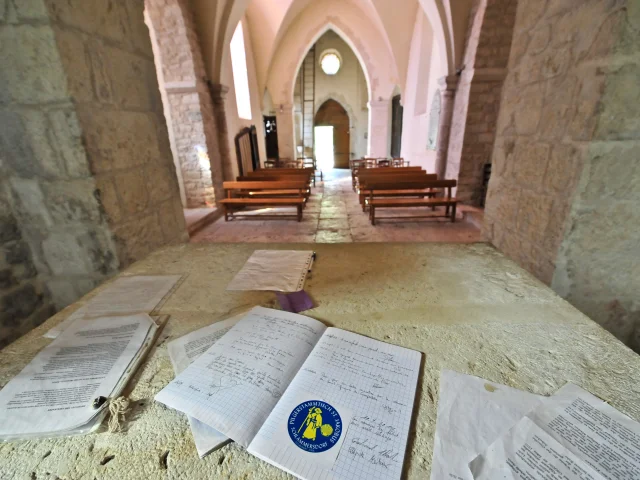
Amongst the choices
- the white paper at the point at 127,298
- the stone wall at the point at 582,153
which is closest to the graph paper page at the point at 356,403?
the white paper at the point at 127,298

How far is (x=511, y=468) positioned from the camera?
1.66ft

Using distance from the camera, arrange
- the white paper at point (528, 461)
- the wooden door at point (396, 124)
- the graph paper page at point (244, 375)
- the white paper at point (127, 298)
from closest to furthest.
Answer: the white paper at point (528, 461) → the graph paper page at point (244, 375) → the white paper at point (127, 298) → the wooden door at point (396, 124)

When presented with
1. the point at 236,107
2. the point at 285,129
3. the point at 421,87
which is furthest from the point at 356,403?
the point at 285,129

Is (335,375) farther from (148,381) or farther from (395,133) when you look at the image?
(395,133)

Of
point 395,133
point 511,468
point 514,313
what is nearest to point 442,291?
point 514,313

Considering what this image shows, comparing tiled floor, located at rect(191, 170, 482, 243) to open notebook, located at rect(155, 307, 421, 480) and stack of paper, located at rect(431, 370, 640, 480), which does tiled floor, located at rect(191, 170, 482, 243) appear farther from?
stack of paper, located at rect(431, 370, 640, 480)

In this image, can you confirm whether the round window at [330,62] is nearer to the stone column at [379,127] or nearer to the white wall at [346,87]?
the white wall at [346,87]

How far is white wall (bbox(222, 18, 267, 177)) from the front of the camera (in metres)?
6.62

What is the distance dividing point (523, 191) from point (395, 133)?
40.3 feet

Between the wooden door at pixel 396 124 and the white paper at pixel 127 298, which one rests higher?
the wooden door at pixel 396 124

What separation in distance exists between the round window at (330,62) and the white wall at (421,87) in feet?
21.1

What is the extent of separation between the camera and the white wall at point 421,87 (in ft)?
23.7

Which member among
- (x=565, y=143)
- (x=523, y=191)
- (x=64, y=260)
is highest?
(x=565, y=143)

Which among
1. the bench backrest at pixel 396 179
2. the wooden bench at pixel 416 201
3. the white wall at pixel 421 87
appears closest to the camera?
the wooden bench at pixel 416 201
